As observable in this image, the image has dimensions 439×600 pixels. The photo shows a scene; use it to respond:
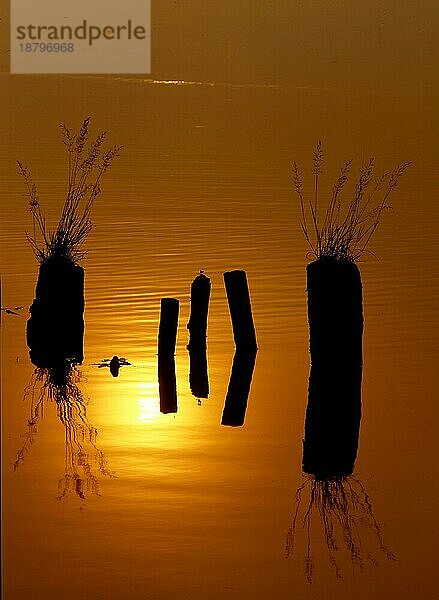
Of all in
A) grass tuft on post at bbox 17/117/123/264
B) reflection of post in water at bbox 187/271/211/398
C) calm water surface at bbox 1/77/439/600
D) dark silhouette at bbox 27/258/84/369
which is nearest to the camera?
calm water surface at bbox 1/77/439/600

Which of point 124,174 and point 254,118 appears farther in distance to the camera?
point 254,118

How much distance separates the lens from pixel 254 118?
16.2 feet

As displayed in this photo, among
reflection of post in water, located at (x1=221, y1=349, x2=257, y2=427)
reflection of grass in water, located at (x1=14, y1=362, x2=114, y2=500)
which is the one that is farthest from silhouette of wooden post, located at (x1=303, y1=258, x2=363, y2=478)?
reflection of grass in water, located at (x1=14, y1=362, x2=114, y2=500)

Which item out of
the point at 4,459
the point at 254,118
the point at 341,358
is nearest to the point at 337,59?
the point at 254,118

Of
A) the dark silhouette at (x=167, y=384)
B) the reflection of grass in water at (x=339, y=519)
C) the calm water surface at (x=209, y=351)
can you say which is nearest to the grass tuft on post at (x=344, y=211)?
the calm water surface at (x=209, y=351)

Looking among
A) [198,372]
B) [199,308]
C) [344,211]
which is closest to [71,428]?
[198,372]

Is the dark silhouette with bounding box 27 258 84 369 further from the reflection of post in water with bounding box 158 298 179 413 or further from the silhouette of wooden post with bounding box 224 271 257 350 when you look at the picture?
the silhouette of wooden post with bounding box 224 271 257 350

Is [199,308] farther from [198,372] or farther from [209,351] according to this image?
[198,372]

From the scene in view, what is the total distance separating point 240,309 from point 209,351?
0.63 ft

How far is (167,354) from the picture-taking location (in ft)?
10.6

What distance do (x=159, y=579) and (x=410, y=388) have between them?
42.5 inches

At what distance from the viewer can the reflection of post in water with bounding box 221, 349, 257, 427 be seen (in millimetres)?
2865

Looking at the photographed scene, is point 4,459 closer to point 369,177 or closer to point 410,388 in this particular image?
point 410,388

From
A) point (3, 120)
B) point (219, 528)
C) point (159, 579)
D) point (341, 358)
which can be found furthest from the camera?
point (3, 120)
